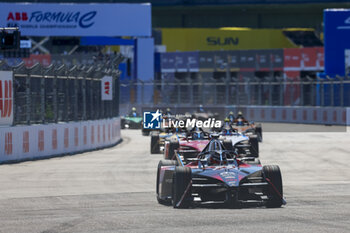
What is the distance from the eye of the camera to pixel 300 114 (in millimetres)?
50469

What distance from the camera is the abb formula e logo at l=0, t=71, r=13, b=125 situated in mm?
23844

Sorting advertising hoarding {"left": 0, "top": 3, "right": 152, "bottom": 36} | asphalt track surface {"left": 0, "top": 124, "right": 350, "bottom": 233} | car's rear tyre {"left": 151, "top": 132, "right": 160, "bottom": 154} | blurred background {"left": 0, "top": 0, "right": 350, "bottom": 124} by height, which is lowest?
asphalt track surface {"left": 0, "top": 124, "right": 350, "bottom": 233}

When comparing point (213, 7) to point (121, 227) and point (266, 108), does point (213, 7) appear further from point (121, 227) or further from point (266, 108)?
point (121, 227)

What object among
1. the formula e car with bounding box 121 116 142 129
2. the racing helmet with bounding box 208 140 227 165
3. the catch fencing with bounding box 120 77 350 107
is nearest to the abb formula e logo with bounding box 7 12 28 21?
the catch fencing with bounding box 120 77 350 107

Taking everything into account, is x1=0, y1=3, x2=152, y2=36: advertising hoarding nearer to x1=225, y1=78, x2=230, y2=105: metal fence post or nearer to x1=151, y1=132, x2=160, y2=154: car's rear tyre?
x1=225, y1=78, x2=230, y2=105: metal fence post

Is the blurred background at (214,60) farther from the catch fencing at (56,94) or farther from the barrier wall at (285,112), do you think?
the catch fencing at (56,94)

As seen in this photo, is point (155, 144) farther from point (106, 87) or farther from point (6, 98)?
point (106, 87)

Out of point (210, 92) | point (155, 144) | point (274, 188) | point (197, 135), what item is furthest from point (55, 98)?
point (210, 92)

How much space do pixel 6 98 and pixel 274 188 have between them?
42.2ft

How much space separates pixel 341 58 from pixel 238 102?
870 centimetres

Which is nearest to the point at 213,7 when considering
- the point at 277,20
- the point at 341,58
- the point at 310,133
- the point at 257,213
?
the point at 277,20

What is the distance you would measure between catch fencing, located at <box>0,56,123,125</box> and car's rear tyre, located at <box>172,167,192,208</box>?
1212 cm

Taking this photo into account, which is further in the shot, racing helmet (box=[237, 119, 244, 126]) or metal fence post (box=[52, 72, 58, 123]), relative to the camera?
racing helmet (box=[237, 119, 244, 126])

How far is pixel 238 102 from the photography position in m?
56.3
